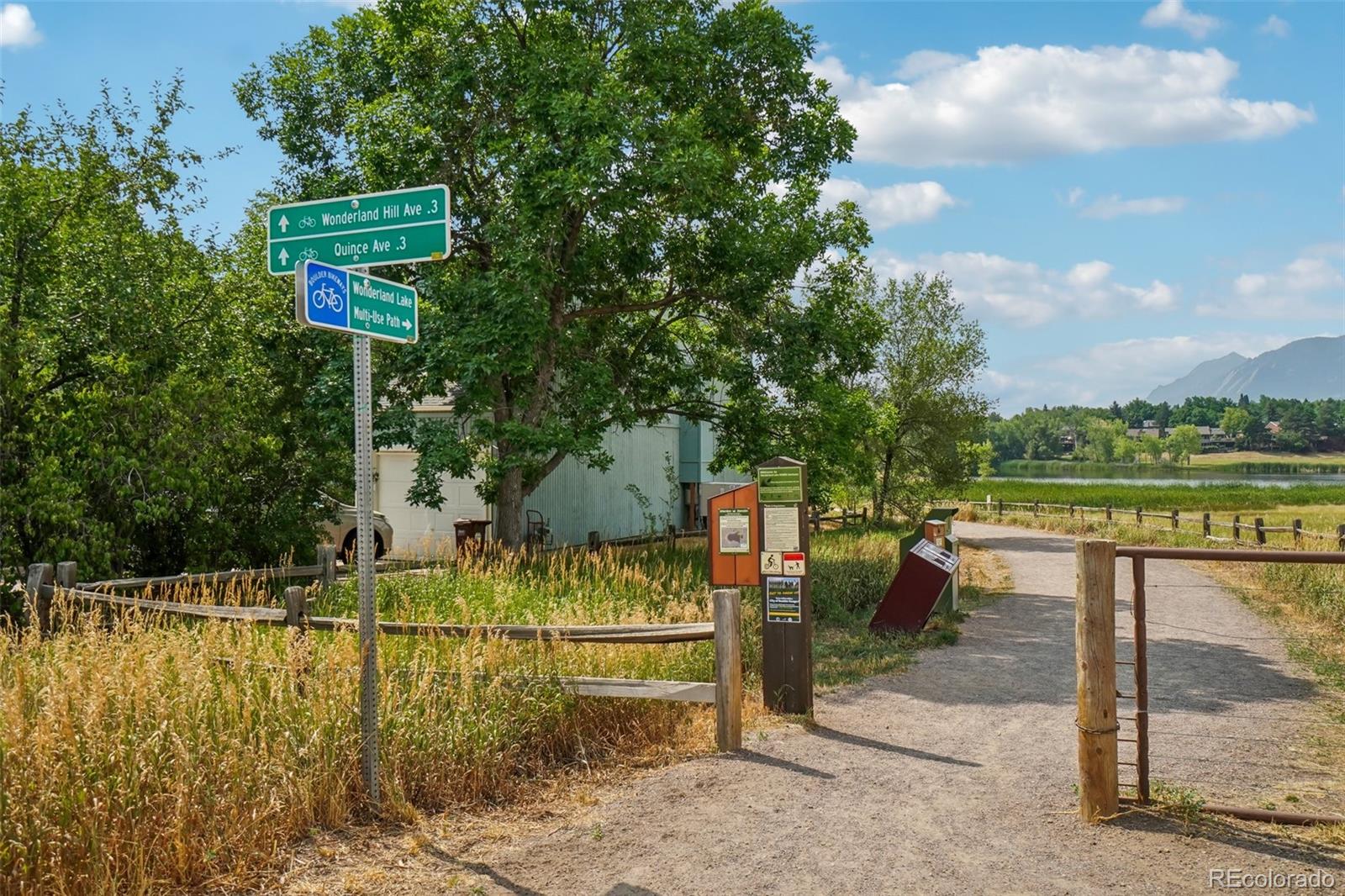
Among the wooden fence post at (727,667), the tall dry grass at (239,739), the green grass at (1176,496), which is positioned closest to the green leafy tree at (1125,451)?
the green grass at (1176,496)

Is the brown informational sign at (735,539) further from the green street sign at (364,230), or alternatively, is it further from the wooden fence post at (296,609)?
the green street sign at (364,230)

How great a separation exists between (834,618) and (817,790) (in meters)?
7.36

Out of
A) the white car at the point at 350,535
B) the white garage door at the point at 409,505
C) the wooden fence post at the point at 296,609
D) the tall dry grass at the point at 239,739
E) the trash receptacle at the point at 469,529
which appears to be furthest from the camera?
the white garage door at the point at 409,505

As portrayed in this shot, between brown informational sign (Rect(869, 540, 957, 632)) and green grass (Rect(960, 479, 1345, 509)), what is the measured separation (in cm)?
3630

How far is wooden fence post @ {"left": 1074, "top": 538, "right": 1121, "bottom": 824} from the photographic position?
5.38 metres

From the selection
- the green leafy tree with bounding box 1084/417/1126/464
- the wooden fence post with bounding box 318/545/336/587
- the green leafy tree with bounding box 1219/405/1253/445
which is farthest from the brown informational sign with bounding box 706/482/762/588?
the green leafy tree with bounding box 1219/405/1253/445

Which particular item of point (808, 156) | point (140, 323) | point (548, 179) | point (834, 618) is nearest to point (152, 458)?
point (140, 323)

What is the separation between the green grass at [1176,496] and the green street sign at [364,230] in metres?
44.3

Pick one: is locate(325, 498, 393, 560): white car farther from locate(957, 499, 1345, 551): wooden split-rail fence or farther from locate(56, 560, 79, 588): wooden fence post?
locate(957, 499, 1345, 551): wooden split-rail fence

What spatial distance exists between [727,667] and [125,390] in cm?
983

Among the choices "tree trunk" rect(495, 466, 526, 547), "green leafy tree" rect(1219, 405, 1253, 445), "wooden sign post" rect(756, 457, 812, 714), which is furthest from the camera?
"green leafy tree" rect(1219, 405, 1253, 445)

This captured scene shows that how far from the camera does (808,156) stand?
60.3 ft

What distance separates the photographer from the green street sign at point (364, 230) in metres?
5.50

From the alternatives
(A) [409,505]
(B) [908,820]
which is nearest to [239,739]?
(B) [908,820]
